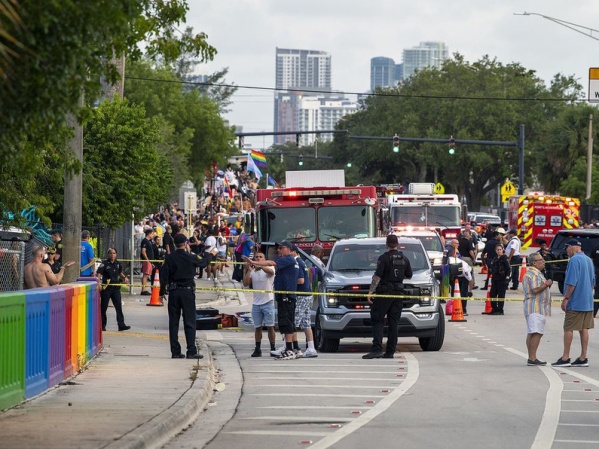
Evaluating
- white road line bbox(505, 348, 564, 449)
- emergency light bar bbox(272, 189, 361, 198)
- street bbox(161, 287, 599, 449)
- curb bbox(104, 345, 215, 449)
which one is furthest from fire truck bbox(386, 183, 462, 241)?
curb bbox(104, 345, 215, 449)

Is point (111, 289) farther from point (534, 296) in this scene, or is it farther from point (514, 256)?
point (514, 256)

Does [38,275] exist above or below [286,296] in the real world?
above

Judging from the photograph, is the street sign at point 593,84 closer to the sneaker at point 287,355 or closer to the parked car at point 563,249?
the parked car at point 563,249

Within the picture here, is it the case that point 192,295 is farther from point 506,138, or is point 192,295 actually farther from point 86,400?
point 506,138

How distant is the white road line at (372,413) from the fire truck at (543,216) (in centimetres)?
4251

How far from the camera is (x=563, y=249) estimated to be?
37312 mm

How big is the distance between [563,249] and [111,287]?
16286mm

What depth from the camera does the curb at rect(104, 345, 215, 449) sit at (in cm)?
1115

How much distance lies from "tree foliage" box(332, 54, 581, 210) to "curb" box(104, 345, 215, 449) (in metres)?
75.3

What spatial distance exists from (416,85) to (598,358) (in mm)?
84016

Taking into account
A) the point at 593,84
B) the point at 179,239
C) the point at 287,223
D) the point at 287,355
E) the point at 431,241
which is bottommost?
the point at 287,355

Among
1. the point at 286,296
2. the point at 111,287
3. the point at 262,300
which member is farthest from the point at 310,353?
the point at 111,287

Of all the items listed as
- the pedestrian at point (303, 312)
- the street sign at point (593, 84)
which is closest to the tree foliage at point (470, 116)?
the street sign at point (593, 84)

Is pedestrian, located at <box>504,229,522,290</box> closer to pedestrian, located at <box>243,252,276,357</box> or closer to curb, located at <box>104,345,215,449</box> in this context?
pedestrian, located at <box>243,252,276,357</box>
